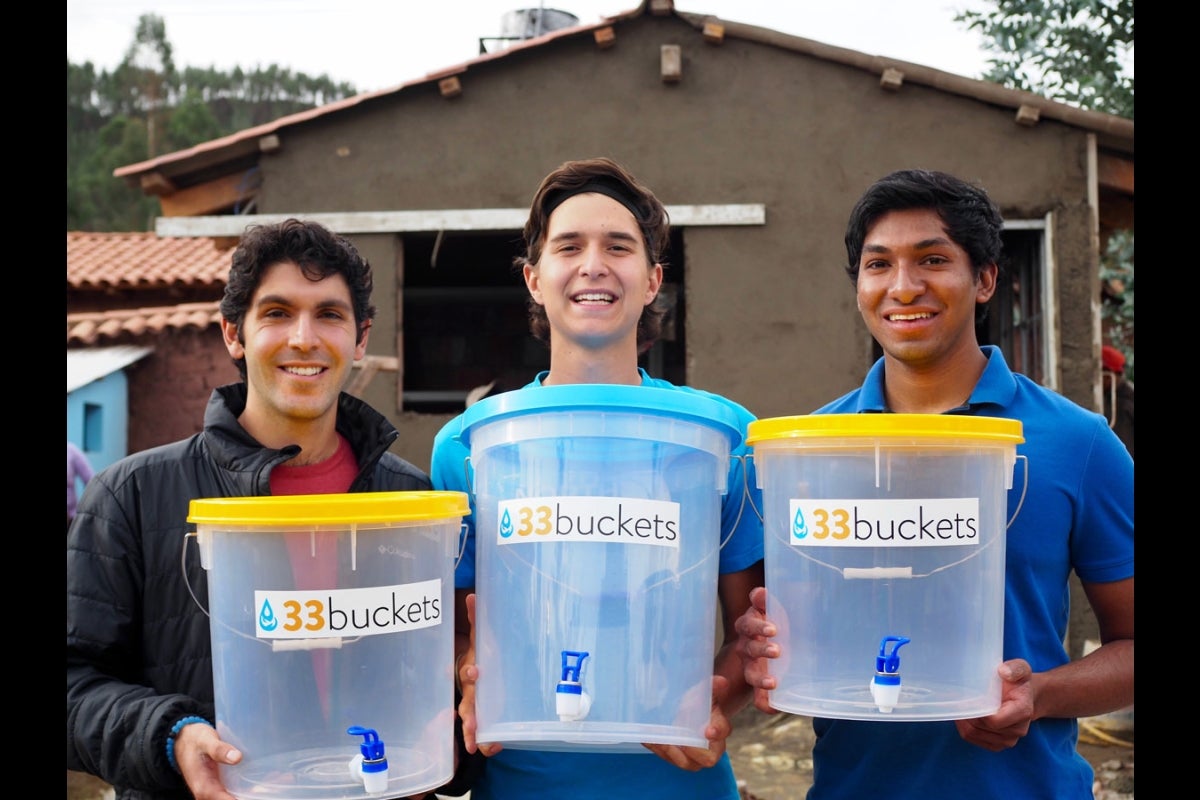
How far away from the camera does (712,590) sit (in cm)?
195

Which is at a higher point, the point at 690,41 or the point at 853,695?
the point at 690,41

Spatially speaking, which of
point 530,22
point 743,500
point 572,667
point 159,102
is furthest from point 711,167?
point 159,102

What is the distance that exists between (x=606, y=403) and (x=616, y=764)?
69 centimetres

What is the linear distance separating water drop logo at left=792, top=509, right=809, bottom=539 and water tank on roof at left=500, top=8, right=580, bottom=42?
8.57 m

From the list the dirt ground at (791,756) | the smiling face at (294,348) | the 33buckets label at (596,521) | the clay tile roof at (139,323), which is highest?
the clay tile roof at (139,323)

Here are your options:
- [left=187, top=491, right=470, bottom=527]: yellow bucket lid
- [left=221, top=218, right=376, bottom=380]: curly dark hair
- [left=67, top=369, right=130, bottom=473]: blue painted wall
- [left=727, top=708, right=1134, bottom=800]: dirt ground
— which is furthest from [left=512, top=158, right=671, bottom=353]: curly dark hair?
[left=67, top=369, right=130, bottom=473]: blue painted wall

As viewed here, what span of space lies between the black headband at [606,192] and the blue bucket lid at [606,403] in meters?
0.64

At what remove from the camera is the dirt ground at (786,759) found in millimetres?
5629

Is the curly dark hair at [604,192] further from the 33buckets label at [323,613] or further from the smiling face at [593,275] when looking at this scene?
the 33buckets label at [323,613]

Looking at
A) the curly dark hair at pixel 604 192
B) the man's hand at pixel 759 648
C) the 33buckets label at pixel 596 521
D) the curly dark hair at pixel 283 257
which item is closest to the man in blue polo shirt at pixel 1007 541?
the man's hand at pixel 759 648

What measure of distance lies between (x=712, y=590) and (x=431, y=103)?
215 inches
